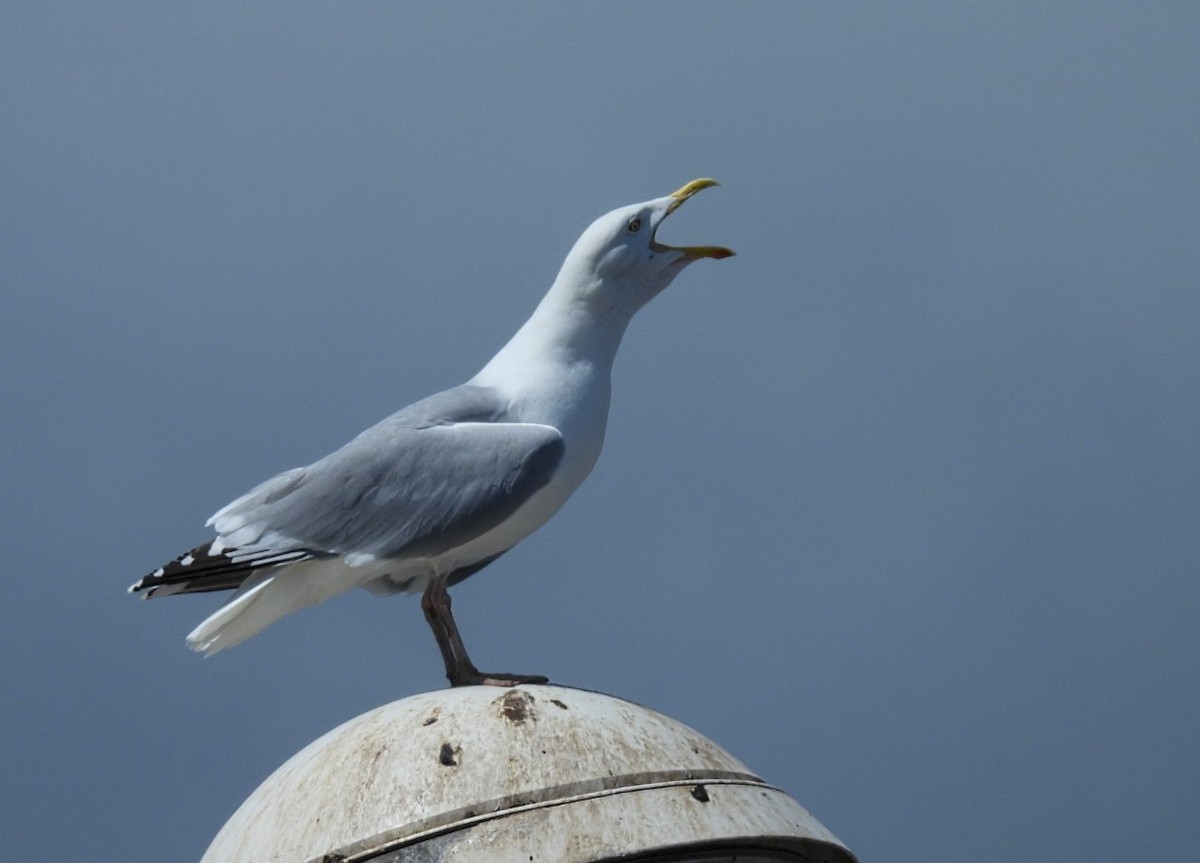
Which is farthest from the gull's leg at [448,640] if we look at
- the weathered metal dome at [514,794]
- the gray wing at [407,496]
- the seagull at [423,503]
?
the weathered metal dome at [514,794]

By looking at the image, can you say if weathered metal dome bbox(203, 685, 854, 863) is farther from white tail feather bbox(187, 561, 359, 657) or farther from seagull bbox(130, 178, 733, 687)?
white tail feather bbox(187, 561, 359, 657)

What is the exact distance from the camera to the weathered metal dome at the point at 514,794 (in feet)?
19.7

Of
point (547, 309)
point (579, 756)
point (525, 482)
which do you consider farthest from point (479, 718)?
point (547, 309)

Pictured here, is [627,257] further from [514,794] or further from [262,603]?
[514,794]

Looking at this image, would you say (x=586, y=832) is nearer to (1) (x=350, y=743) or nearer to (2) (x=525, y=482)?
(1) (x=350, y=743)

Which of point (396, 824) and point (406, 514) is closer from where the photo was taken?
point (396, 824)

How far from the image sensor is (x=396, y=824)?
6.05m

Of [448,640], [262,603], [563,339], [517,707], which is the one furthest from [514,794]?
[563,339]

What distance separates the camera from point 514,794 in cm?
609

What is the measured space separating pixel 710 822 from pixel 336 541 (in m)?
2.77

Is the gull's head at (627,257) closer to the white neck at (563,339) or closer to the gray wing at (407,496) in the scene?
the white neck at (563,339)

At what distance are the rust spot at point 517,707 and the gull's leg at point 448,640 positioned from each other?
146 cm

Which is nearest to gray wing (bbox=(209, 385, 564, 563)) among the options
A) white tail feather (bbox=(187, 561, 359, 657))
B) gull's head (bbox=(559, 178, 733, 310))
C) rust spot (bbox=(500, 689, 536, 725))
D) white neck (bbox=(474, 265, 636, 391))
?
white tail feather (bbox=(187, 561, 359, 657))

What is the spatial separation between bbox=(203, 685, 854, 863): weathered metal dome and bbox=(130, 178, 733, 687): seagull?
135cm
